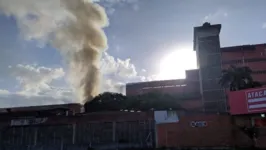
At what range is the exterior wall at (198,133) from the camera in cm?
3136

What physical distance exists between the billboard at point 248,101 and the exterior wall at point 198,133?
2.49 meters

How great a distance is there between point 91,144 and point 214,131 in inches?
631

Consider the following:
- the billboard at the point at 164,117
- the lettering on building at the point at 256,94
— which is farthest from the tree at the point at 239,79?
the lettering on building at the point at 256,94

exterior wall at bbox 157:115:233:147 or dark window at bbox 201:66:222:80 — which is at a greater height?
dark window at bbox 201:66:222:80

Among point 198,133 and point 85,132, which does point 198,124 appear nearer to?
point 198,133

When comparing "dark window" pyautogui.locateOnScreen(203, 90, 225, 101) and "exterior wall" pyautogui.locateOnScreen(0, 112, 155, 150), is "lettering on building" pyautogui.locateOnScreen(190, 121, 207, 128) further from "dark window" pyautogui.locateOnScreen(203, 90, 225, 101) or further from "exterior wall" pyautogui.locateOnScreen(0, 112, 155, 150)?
"dark window" pyautogui.locateOnScreen(203, 90, 225, 101)

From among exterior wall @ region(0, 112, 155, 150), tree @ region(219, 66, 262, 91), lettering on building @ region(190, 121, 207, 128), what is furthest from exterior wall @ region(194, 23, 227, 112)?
lettering on building @ region(190, 121, 207, 128)

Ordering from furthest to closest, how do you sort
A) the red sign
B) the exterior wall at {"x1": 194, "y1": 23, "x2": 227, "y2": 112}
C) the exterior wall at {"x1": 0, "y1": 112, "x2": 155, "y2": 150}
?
1. the exterior wall at {"x1": 194, "y1": 23, "x2": 227, "y2": 112}
2. the exterior wall at {"x1": 0, "y1": 112, "x2": 155, "y2": 150}
3. the red sign

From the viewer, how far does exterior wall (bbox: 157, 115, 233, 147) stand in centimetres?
3136

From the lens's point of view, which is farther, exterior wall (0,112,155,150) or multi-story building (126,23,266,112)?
multi-story building (126,23,266,112)

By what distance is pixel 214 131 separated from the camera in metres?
31.8

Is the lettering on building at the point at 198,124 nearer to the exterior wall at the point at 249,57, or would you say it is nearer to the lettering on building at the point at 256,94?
the lettering on building at the point at 256,94

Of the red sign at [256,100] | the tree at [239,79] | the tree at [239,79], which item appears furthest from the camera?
the tree at [239,79]

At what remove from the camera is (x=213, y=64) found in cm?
5550
